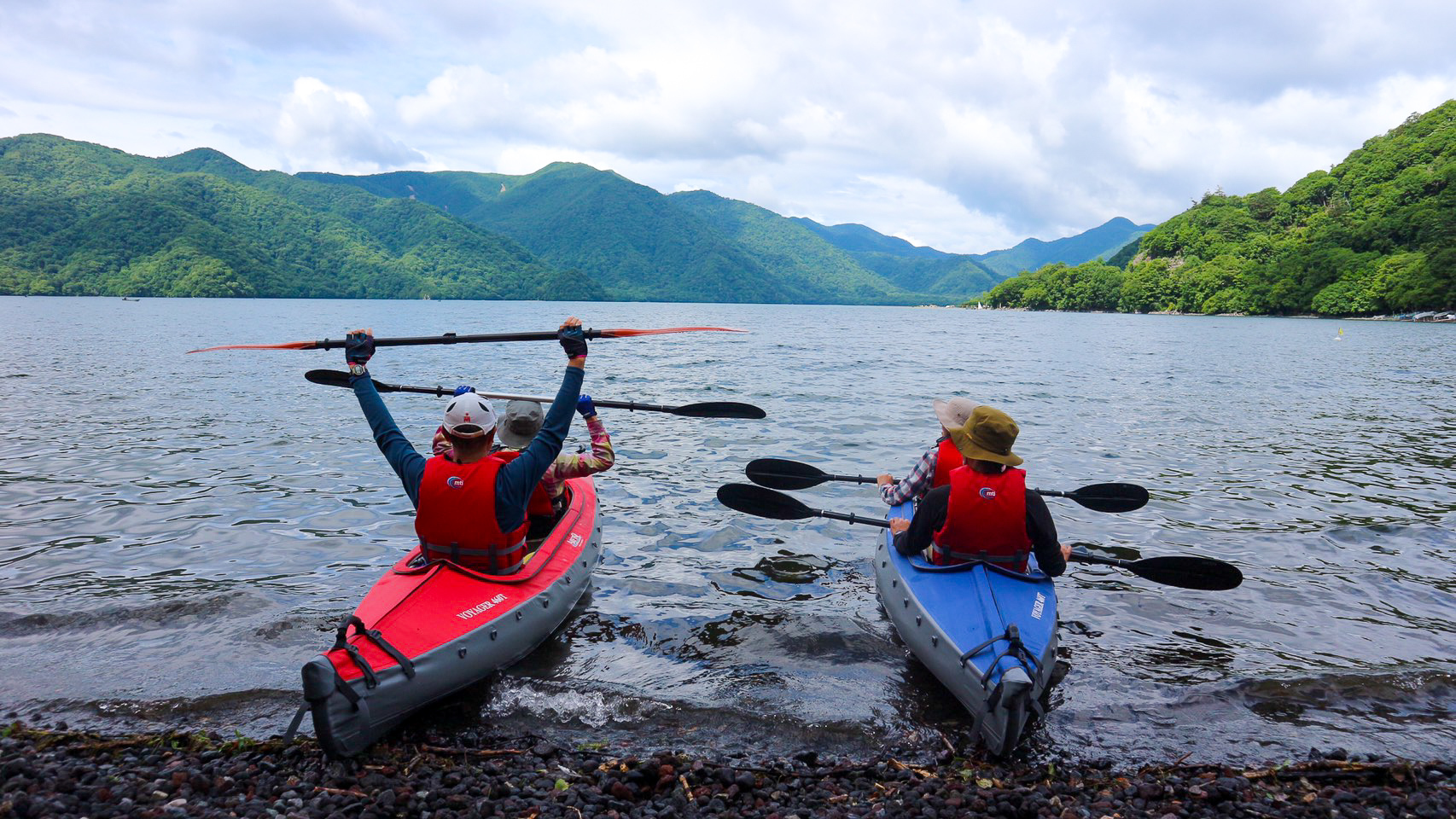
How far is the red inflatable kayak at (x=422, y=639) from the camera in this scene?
16.1 ft

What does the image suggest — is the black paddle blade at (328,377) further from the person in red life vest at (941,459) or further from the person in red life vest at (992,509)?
the person in red life vest at (992,509)

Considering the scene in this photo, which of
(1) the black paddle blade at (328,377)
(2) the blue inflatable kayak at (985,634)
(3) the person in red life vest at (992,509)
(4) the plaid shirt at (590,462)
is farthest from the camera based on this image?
(1) the black paddle blade at (328,377)

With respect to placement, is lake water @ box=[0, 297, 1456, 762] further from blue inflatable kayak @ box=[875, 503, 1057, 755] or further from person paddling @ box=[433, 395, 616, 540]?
person paddling @ box=[433, 395, 616, 540]

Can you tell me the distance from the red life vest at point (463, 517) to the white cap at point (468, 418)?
27 centimetres

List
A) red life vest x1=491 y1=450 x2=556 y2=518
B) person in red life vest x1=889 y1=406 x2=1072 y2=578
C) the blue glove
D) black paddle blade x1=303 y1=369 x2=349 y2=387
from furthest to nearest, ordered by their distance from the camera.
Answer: black paddle blade x1=303 y1=369 x2=349 y2=387 < red life vest x1=491 y1=450 x2=556 y2=518 < the blue glove < person in red life vest x1=889 y1=406 x2=1072 y2=578

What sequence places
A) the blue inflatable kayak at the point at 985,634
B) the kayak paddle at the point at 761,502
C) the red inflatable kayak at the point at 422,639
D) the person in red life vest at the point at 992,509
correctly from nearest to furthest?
1. the red inflatable kayak at the point at 422,639
2. the blue inflatable kayak at the point at 985,634
3. the person in red life vest at the point at 992,509
4. the kayak paddle at the point at 761,502

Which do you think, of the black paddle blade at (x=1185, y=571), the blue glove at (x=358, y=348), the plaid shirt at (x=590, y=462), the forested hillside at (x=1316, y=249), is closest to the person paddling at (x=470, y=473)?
the blue glove at (x=358, y=348)

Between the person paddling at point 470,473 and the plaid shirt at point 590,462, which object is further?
the plaid shirt at point 590,462

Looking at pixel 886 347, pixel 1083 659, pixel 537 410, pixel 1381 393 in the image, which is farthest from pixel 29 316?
pixel 1381 393

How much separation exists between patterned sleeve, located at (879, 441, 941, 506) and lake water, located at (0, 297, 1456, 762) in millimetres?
1311

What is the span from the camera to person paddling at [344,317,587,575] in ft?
19.3

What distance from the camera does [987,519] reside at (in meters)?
6.39

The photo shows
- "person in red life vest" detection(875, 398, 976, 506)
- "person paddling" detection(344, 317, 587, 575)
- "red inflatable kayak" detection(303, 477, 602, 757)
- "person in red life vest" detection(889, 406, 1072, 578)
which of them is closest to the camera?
"red inflatable kayak" detection(303, 477, 602, 757)

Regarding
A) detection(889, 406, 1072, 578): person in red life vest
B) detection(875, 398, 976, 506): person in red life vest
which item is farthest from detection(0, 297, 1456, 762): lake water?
detection(875, 398, 976, 506): person in red life vest
